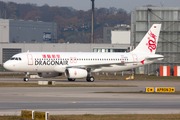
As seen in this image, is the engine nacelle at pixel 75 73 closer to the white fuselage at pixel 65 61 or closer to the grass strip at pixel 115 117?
the white fuselage at pixel 65 61

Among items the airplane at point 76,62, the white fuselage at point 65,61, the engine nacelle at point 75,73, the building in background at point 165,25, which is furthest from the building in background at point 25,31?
the engine nacelle at point 75,73

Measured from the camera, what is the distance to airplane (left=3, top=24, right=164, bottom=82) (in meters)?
51.1

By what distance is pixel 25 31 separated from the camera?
141m

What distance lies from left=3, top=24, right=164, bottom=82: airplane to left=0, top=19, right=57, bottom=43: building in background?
234ft

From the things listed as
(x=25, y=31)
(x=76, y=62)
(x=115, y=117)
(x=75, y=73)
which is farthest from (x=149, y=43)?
(x=25, y=31)

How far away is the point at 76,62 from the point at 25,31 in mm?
90666

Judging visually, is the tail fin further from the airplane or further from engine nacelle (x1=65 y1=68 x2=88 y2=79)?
engine nacelle (x1=65 y1=68 x2=88 y2=79)

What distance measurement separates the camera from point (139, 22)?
76.2 metres

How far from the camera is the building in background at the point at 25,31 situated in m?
128

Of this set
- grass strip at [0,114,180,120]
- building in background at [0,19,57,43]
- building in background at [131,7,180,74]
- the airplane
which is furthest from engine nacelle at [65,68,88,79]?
building in background at [0,19,57,43]

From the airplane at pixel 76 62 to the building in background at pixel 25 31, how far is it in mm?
71388

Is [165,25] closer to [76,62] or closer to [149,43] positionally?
[149,43]

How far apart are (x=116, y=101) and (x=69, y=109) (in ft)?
17.9

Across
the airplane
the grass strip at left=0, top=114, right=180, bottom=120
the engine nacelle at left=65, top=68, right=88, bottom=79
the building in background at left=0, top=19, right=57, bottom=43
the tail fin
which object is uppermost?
the building in background at left=0, top=19, right=57, bottom=43
